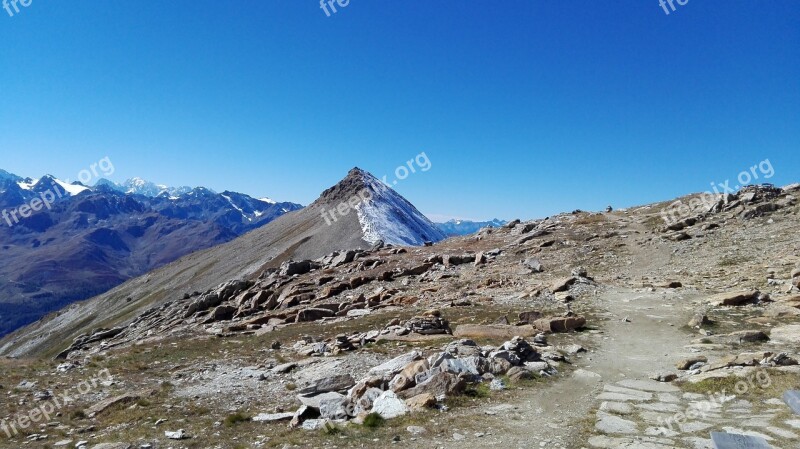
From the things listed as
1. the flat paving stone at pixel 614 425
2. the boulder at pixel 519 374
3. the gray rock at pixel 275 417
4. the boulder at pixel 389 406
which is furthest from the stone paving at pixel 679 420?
the gray rock at pixel 275 417

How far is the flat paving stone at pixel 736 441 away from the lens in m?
9.45

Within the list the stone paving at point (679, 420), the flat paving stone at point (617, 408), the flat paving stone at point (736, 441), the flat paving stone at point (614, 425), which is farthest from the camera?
the flat paving stone at point (617, 408)

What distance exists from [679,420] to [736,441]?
191 cm

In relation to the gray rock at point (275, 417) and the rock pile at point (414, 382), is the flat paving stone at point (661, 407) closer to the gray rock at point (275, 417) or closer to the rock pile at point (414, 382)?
the rock pile at point (414, 382)

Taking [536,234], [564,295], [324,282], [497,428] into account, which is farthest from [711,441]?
[536,234]

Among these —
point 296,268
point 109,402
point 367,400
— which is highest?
point 296,268

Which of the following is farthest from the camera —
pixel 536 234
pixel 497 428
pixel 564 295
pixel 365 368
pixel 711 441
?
pixel 536 234

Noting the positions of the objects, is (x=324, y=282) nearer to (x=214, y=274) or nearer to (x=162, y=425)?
(x=162, y=425)

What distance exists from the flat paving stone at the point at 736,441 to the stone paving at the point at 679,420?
0.33 metres

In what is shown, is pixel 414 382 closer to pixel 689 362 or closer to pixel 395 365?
pixel 395 365

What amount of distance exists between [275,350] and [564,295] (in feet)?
60.8

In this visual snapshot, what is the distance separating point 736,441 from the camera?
382 inches

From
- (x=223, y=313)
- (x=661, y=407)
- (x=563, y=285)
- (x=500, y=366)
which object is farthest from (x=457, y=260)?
(x=661, y=407)

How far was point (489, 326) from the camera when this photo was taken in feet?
75.0
